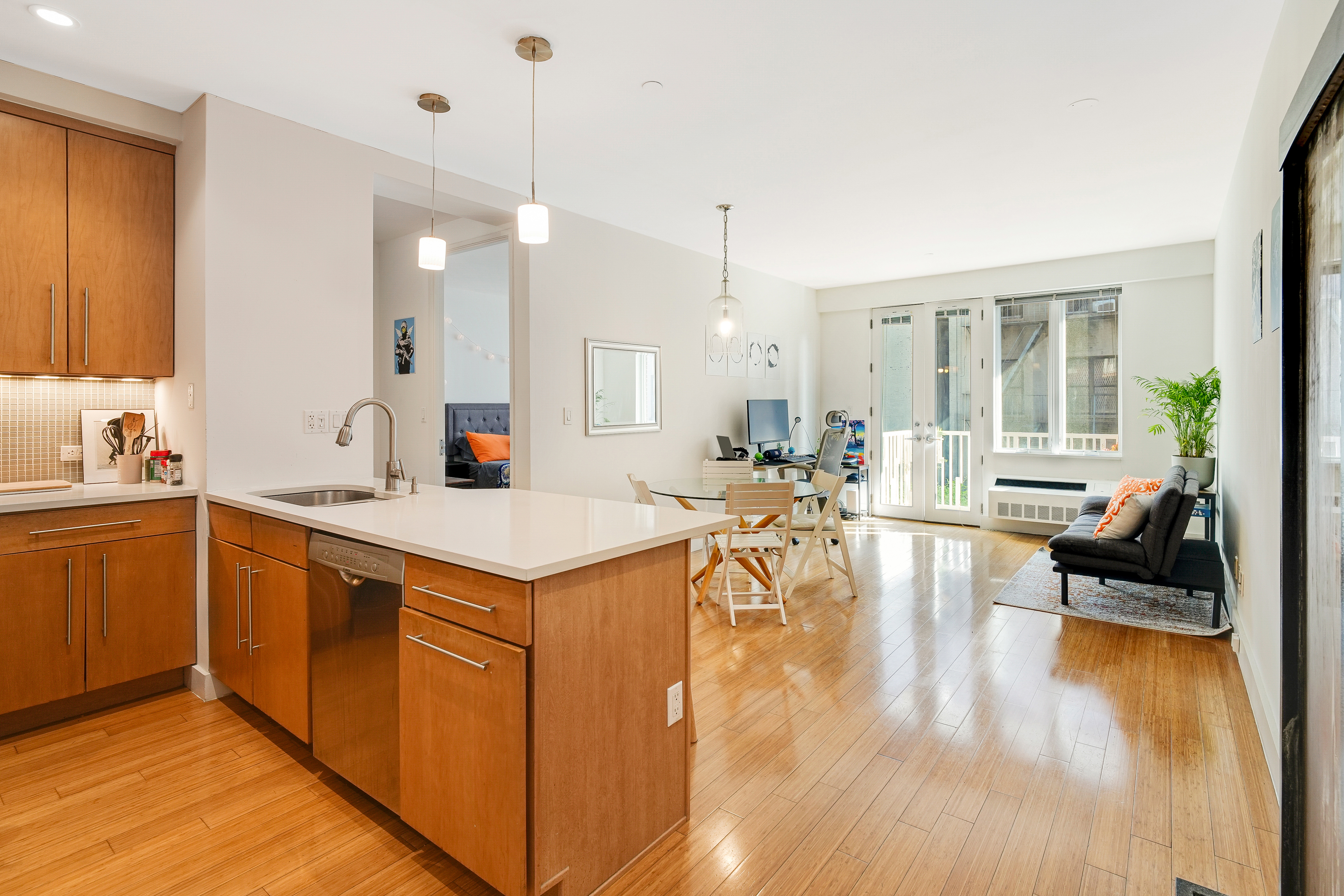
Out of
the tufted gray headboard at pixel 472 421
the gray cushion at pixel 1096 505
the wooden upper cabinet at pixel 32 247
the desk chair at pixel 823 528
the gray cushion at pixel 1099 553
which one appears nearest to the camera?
the wooden upper cabinet at pixel 32 247

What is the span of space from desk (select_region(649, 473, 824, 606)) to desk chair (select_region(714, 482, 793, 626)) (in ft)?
0.19

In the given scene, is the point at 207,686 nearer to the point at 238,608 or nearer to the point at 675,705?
the point at 238,608

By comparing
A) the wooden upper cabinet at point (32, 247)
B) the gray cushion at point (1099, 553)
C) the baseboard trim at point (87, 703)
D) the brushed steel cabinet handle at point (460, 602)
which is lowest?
the baseboard trim at point (87, 703)

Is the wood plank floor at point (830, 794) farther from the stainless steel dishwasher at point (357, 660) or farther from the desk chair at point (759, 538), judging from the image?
the desk chair at point (759, 538)

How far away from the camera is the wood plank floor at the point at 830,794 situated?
69.5 inches

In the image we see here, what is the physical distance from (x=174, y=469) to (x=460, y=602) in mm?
2147

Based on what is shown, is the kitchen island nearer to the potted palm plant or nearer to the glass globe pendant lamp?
the glass globe pendant lamp

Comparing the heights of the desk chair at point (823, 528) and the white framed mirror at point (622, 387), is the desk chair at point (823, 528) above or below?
below

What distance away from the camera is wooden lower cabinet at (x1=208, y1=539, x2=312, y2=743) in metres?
2.25

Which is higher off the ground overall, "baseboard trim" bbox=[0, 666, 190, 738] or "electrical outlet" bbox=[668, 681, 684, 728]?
"electrical outlet" bbox=[668, 681, 684, 728]

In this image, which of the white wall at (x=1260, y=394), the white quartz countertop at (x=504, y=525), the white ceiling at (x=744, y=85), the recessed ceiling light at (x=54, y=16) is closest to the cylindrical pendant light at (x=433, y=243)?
the white ceiling at (x=744, y=85)

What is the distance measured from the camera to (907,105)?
3.05 metres

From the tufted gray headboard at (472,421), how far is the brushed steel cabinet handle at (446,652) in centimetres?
501

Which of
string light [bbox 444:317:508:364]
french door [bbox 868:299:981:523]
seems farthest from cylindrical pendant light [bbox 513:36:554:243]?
french door [bbox 868:299:981:523]
